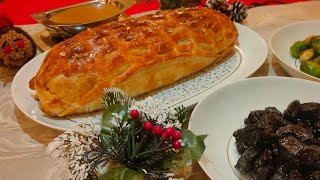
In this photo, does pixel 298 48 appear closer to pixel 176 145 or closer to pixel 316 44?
pixel 316 44

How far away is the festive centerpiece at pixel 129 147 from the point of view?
2.43 feet

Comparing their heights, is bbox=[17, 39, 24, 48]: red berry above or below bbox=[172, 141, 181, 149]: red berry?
above

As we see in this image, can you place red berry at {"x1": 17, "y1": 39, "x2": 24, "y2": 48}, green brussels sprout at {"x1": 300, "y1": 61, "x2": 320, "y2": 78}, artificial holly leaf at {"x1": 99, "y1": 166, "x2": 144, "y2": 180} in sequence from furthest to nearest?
red berry at {"x1": 17, "y1": 39, "x2": 24, "y2": 48} < green brussels sprout at {"x1": 300, "y1": 61, "x2": 320, "y2": 78} < artificial holly leaf at {"x1": 99, "y1": 166, "x2": 144, "y2": 180}

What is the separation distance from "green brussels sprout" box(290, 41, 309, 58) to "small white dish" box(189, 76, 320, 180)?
308 millimetres

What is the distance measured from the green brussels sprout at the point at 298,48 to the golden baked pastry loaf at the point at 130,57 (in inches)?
9.4

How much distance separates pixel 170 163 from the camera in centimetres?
76

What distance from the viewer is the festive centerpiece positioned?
0.74 meters

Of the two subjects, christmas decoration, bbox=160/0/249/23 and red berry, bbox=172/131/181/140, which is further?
christmas decoration, bbox=160/0/249/23

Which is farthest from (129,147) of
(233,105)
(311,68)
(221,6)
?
(221,6)

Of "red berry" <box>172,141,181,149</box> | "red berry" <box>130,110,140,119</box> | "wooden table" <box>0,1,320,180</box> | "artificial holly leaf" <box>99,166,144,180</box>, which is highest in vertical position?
"red berry" <box>130,110,140,119</box>

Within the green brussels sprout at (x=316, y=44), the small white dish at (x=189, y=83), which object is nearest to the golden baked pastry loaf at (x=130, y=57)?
the small white dish at (x=189, y=83)

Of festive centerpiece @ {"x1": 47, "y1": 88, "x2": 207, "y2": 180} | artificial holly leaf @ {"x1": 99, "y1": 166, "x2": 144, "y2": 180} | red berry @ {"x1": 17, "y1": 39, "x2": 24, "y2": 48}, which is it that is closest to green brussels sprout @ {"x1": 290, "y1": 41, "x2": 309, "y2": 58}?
festive centerpiece @ {"x1": 47, "y1": 88, "x2": 207, "y2": 180}

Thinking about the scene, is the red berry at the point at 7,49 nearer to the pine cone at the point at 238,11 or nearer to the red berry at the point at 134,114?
the red berry at the point at 134,114

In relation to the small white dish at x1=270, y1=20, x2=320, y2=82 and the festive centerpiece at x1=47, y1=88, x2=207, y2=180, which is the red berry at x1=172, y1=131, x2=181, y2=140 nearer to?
the festive centerpiece at x1=47, y1=88, x2=207, y2=180
